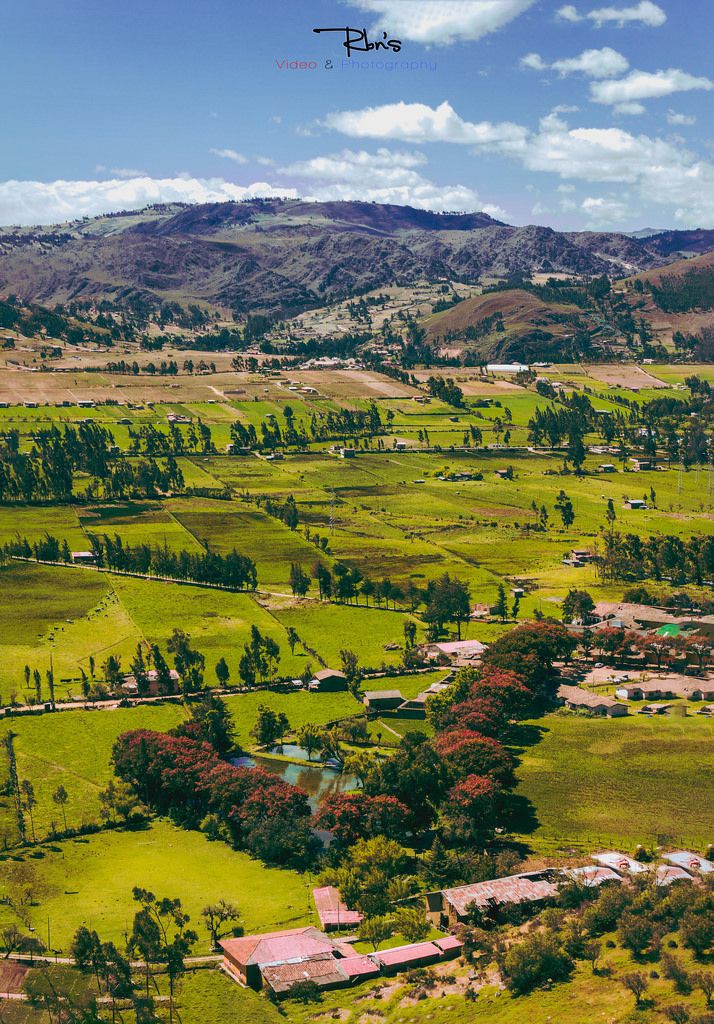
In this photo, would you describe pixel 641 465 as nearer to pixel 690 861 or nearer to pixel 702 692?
pixel 702 692

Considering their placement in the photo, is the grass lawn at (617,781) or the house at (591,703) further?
the house at (591,703)

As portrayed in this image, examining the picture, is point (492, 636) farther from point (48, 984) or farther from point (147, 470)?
point (147, 470)

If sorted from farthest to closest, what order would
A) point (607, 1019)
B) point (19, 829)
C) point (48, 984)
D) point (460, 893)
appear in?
point (19, 829) < point (460, 893) < point (48, 984) < point (607, 1019)

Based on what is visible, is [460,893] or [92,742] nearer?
[460,893]

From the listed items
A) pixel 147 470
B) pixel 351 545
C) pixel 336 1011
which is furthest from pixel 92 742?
pixel 147 470

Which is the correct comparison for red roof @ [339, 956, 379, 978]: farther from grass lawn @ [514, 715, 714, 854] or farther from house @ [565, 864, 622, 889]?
grass lawn @ [514, 715, 714, 854]

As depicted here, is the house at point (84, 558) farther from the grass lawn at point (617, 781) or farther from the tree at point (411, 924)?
the tree at point (411, 924)

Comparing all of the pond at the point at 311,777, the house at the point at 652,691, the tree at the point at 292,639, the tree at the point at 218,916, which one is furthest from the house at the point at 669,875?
the tree at the point at 292,639
